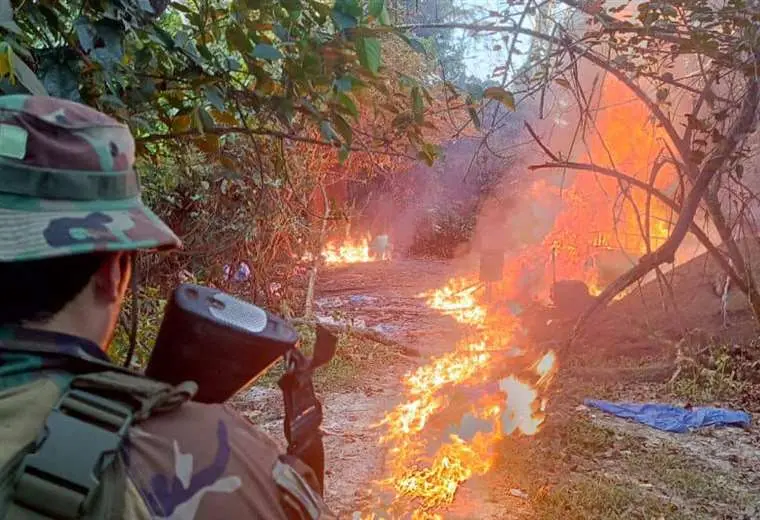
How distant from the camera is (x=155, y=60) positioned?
7.41 feet

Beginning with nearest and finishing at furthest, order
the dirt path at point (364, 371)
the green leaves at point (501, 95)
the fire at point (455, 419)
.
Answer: the green leaves at point (501, 95), the fire at point (455, 419), the dirt path at point (364, 371)

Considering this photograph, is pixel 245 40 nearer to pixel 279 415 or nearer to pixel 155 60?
pixel 155 60

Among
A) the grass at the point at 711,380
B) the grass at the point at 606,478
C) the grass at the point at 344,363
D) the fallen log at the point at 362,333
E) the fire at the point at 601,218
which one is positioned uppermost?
the fire at the point at 601,218

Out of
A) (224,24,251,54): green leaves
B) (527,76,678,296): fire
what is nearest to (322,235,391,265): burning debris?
(527,76,678,296): fire

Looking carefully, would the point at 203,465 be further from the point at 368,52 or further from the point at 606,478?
the point at 606,478

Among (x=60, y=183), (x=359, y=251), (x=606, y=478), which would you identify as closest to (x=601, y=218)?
(x=359, y=251)

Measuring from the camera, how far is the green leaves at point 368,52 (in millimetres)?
1962

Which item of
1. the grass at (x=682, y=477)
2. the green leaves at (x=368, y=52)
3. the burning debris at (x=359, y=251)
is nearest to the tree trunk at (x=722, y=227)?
the grass at (x=682, y=477)

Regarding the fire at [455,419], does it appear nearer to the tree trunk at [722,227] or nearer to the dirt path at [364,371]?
the dirt path at [364,371]

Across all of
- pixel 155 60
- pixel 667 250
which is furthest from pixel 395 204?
pixel 155 60

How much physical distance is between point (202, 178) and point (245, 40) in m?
5.17

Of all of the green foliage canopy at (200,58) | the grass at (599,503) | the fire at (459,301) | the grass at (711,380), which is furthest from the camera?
the fire at (459,301)

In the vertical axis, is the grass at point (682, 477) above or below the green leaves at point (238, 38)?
below

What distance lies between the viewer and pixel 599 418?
243 inches
